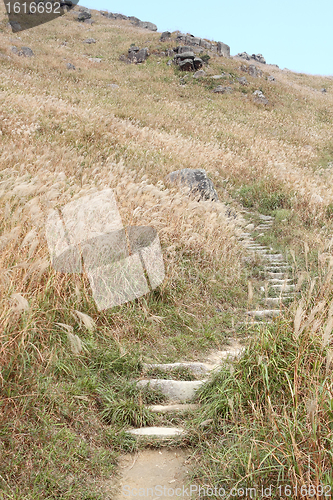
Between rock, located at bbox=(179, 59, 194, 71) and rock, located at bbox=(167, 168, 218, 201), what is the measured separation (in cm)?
2551

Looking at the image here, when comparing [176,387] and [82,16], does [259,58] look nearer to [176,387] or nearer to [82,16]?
[82,16]

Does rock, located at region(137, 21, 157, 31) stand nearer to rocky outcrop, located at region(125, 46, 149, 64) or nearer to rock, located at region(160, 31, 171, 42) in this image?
rock, located at region(160, 31, 171, 42)

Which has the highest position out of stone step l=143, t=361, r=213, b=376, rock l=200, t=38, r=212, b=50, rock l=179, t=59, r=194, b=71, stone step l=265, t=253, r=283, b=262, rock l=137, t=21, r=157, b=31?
rock l=137, t=21, r=157, b=31

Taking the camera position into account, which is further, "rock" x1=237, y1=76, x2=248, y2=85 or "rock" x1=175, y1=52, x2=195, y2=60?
"rock" x1=175, y1=52, x2=195, y2=60

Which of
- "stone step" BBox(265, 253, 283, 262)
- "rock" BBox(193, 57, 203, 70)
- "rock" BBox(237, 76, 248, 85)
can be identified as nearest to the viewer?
"stone step" BBox(265, 253, 283, 262)

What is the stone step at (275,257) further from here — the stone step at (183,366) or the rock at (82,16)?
the rock at (82,16)

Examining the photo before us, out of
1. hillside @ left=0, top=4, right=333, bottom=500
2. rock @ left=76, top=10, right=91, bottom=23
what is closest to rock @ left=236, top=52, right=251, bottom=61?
rock @ left=76, top=10, right=91, bottom=23

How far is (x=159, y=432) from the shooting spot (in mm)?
3158

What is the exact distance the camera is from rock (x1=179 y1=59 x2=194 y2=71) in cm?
3091

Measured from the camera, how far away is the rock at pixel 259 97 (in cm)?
2789

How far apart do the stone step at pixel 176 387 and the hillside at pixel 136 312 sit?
0.37ft

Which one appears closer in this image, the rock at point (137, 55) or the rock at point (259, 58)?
the rock at point (137, 55)

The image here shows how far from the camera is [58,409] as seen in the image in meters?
3.02

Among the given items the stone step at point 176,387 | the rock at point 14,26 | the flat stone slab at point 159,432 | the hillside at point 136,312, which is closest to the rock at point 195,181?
the hillside at point 136,312
